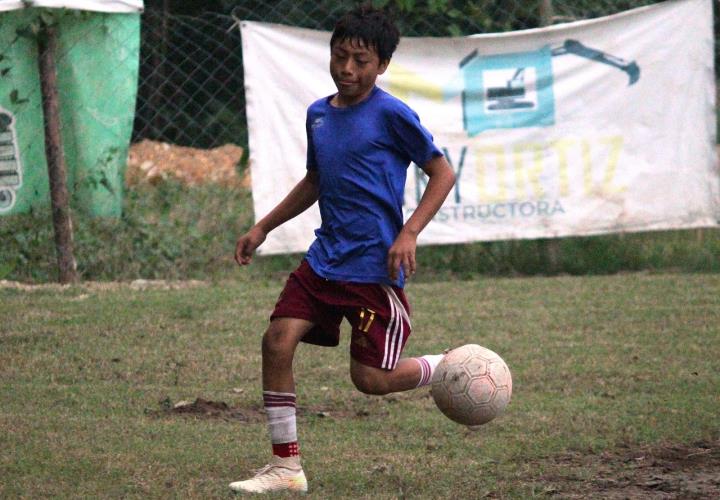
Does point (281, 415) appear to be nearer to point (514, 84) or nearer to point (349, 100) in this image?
point (349, 100)

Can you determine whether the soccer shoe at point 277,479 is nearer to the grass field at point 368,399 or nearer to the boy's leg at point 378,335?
the grass field at point 368,399

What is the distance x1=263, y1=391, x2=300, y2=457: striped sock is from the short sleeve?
3.18 ft

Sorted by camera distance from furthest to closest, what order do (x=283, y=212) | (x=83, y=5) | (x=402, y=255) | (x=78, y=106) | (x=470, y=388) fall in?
(x=78, y=106) < (x=83, y=5) < (x=283, y=212) < (x=470, y=388) < (x=402, y=255)

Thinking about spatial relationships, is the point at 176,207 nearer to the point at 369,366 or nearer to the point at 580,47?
the point at 580,47

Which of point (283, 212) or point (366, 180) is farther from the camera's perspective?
point (283, 212)

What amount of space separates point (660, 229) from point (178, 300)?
386 centimetres

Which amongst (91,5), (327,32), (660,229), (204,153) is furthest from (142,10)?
(660,229)

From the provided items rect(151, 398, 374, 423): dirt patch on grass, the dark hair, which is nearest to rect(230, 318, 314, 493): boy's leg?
the dark hair

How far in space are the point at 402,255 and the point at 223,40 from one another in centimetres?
679

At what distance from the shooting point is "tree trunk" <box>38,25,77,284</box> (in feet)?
31.3

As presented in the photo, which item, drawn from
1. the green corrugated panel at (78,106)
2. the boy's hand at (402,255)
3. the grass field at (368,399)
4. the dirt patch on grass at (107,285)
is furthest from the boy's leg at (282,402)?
the green corrugated panel at (78,106)

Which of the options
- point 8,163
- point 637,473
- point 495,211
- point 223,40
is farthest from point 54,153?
point 637,473

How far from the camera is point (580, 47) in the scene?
10398 mm

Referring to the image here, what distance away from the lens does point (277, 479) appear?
4.73 m
